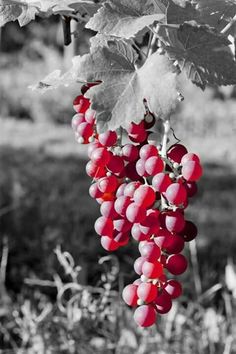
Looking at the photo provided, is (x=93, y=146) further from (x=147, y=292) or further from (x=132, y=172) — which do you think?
(x=147, y=292)

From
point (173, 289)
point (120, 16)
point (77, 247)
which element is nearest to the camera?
point (120, 16)

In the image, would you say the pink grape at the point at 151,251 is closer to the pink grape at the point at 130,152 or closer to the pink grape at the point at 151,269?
the pink grape at the point at 151,269

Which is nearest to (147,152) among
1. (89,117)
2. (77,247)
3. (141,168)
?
(141,168)

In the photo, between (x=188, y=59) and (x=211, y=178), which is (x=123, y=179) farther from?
(x=211, y=178)

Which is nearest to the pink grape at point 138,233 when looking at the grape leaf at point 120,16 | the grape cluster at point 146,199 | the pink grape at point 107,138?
the grape cluster at point 146,199

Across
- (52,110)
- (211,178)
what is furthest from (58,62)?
(211,178)

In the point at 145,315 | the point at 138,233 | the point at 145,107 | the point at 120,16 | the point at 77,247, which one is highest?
the point at 120,16
